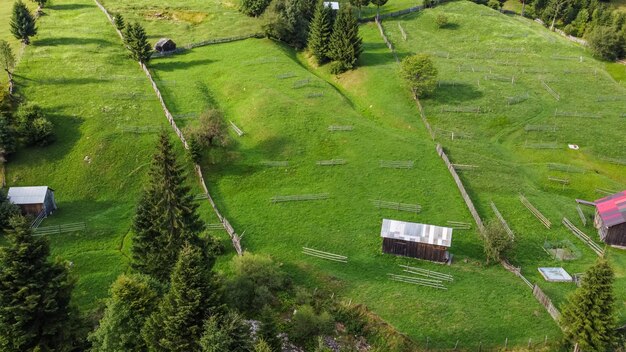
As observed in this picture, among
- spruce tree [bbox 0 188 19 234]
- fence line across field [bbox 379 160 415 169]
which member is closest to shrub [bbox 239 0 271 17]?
fence line across field [bbox 379 160 415 169]

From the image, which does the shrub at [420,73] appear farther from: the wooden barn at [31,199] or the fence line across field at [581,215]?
the wooden barn at [31,199]

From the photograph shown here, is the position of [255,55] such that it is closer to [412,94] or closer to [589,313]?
[412,94]

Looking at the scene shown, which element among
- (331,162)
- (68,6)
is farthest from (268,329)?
(68,6)

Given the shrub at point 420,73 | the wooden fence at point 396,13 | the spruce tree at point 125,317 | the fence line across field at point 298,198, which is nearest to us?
the spruce tree at point 125,317

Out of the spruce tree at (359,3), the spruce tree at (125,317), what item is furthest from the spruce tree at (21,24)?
the spruce tree at (125,317)

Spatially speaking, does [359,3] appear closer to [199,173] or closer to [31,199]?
[199,173]

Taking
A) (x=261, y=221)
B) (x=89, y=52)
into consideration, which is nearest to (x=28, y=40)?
(x=89, y=52)
